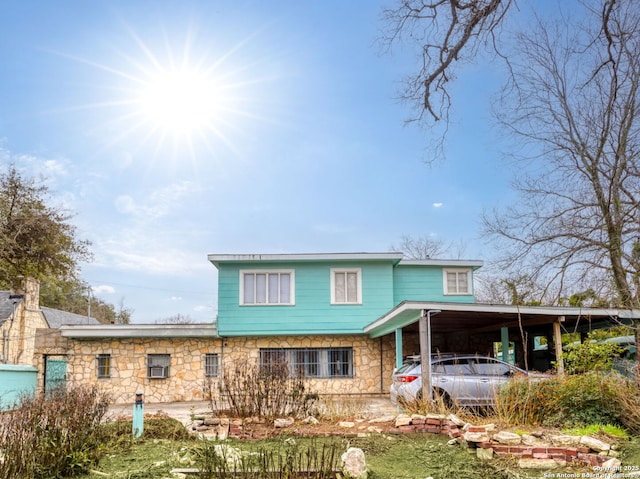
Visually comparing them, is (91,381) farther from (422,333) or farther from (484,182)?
(484,182)

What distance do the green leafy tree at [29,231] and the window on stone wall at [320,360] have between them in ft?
42.4

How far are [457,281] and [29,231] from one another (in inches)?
750

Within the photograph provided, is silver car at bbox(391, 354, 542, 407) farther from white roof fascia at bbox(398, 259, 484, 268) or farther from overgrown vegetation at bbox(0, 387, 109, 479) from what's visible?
white roof fascia at bbox(398, 259, 484, 268)

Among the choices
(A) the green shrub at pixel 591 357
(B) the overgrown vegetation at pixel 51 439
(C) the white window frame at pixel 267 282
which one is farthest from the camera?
(C) the white window frame at pixel 267 282

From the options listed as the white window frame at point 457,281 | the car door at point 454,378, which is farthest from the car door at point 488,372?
the white window frame at point 457,281

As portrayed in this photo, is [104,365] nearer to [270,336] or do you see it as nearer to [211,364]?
[211,364]

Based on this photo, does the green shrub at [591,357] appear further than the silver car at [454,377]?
No

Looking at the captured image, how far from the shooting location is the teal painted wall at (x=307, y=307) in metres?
19.2

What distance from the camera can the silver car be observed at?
11820 millimetres

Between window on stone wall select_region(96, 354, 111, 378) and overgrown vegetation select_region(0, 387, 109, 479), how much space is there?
1226 centimetres

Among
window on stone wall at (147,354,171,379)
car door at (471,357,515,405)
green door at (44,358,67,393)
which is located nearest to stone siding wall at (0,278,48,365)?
green door at (44,358,67,393)

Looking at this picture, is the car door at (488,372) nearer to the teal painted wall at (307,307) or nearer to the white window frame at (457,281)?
the teal painted wall at (307,307)

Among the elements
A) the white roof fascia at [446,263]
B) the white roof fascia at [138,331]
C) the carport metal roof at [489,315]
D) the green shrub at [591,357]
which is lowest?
the green shrub at [591,357]

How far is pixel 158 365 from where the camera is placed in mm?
19578
